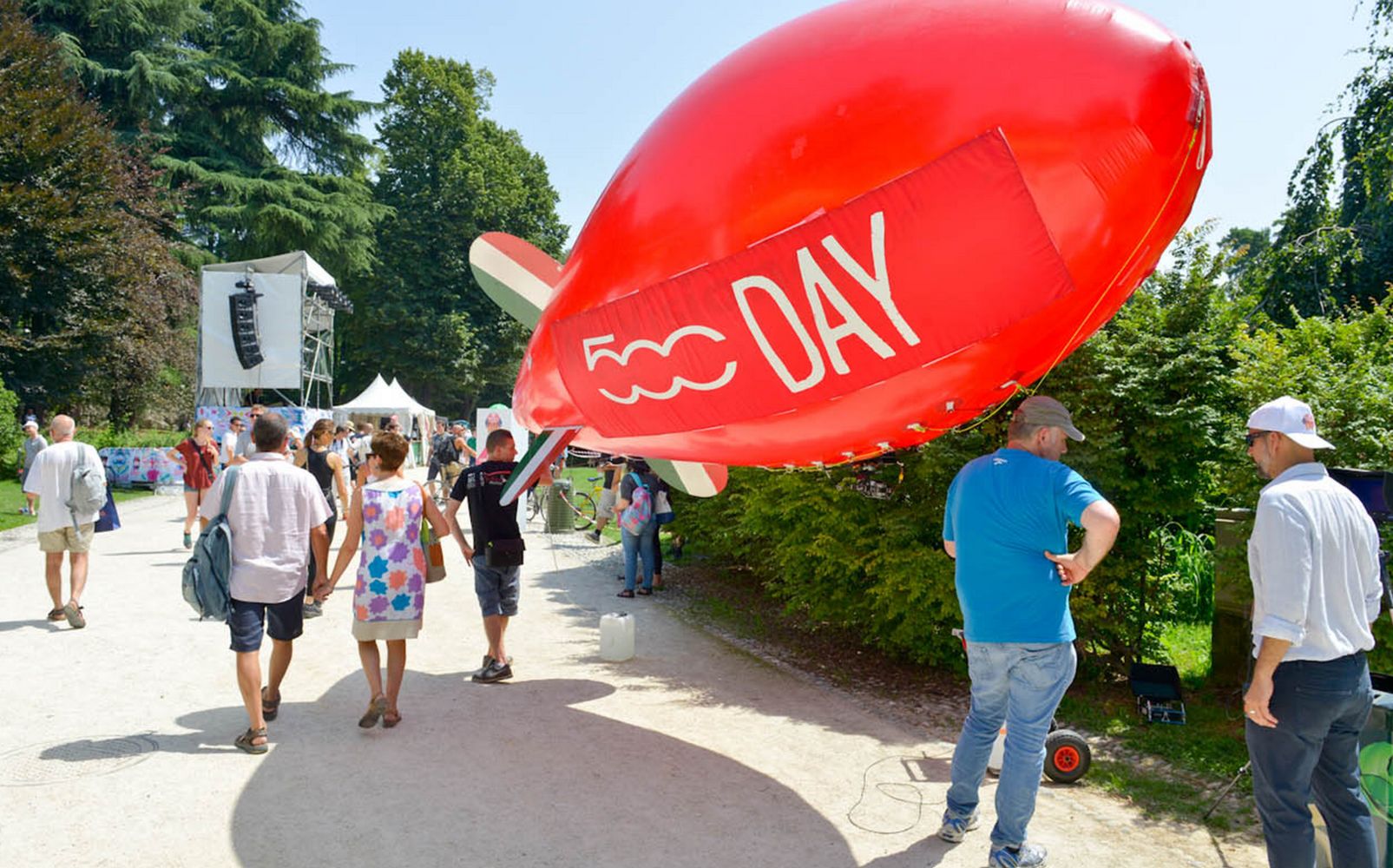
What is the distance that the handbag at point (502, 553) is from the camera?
641 centimetres

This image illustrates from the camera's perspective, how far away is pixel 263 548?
515cm

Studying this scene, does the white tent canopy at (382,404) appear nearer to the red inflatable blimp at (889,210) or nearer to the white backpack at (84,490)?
the white backpack at (84,490)

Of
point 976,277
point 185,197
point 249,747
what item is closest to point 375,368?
point 185,197

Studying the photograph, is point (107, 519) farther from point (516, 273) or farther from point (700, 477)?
point (700, 477)

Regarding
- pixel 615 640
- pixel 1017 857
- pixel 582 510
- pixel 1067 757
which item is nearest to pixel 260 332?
pixel 582 510

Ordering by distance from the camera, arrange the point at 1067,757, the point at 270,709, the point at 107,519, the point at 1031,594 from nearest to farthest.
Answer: the point at 1031,594 < the point at 1067,757 < the point at 270,709 < the point at 107,519

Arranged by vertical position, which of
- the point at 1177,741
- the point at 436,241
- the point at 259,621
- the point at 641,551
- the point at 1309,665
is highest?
the point at 436,241

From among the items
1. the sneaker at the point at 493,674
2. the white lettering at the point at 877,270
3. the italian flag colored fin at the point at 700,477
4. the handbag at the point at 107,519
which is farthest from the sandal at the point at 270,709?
the white lettering at the point at 877,270

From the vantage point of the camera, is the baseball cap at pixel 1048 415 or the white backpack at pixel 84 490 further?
the white backpack at pixel 84 490

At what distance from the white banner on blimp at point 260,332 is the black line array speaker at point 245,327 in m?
0.18

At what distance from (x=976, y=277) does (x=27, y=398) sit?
29284 millimetres

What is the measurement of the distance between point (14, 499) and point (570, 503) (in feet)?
37.7

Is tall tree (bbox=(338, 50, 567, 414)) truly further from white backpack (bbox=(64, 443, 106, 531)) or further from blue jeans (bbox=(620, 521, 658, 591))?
white backpack (bbox=(64, 443, 106, 531))

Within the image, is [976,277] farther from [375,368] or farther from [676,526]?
[375,368]
